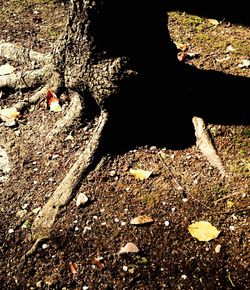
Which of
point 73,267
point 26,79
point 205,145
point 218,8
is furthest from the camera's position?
point 218,8

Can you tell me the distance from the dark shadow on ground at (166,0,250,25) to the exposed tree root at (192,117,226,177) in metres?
2.27

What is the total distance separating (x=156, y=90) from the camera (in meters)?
3.15

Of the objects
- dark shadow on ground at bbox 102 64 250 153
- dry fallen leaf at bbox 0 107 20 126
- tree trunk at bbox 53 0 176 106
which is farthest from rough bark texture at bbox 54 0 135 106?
dry fallen leaf at bbox 0 107 20 126

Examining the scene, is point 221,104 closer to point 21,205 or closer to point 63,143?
point 63,143

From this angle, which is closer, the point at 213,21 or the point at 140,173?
the point at 140,173

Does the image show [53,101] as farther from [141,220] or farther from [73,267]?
[73,267]

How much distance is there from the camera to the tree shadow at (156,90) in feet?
9.20

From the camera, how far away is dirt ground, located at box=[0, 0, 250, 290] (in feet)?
7.98

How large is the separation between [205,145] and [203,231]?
80cm

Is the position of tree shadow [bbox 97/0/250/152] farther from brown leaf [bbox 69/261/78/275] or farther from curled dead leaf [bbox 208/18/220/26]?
curled dead leaf [bbox 208/18/220/26]

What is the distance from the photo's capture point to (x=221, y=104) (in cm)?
340

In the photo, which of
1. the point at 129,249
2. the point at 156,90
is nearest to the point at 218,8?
the point at 156,90

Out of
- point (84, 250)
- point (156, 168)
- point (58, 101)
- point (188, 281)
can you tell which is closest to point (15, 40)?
point (58, 101)

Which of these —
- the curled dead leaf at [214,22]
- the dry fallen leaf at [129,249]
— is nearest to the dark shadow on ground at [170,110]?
the dry fallen leaf at [129,249]
